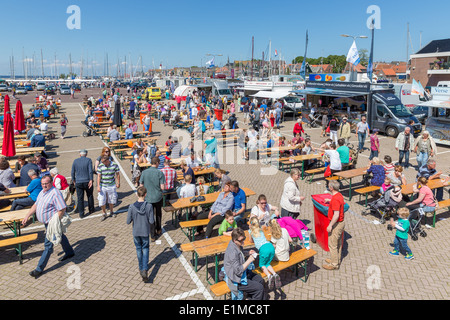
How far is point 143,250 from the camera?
5809mm

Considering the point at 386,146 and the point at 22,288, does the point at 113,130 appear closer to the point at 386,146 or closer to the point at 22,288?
the point at 22,288

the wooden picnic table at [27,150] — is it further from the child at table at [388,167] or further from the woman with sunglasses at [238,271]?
the child at table at [388,167]

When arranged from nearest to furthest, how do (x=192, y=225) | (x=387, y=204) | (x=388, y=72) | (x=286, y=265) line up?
(x=286, y=265)
(x=192, y=225)
(x=387, y=204)
(x=388, y=72)

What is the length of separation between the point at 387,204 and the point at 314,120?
50.9 feet

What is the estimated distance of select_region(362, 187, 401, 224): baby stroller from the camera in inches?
313

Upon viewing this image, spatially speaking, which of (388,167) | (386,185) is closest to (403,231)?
(386,185)

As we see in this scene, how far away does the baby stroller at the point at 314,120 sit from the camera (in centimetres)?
2306

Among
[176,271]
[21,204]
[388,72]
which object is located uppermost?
[388,72]

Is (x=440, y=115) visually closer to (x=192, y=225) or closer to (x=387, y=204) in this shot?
(x=387, y=204)

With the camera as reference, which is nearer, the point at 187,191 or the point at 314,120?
the point at 187,191

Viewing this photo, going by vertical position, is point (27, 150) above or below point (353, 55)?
below

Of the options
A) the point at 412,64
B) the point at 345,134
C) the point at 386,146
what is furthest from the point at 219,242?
the point at 412,64

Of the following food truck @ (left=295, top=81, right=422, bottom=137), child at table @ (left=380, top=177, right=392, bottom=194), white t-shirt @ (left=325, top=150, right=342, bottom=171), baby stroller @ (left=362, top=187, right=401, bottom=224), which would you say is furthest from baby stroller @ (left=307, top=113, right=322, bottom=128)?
baby stroller @ (left=362, top=187, right=401, bottom=224)

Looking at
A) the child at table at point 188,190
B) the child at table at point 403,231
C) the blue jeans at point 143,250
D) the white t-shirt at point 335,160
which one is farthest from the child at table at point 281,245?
the white t-shirt at point 335,160
